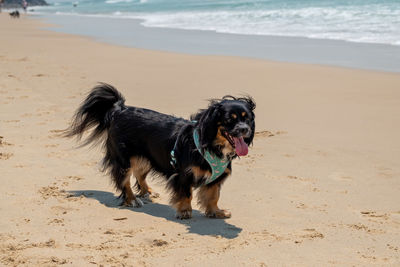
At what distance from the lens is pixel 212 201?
432cm

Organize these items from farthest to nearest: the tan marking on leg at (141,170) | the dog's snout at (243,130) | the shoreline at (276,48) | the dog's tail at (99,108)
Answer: the shoreline at (276,48)
the dog's tail at (99,108)
the tan marking on leg at (141,170)
the dog's snout at (243,130)

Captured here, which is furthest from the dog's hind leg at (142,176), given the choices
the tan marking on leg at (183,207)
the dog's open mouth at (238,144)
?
the dog's open mouth at (238,144)

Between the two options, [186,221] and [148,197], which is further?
[148,197]

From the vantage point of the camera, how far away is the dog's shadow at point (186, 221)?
159 inches

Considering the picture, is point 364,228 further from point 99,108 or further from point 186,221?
point 99,108

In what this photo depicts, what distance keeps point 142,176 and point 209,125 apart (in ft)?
3.78

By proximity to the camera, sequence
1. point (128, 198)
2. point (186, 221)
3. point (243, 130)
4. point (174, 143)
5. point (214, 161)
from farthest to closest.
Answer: point (128, 198) < point (174, 143) < point (186, 221) < point (214, 161) < point (243, 130)

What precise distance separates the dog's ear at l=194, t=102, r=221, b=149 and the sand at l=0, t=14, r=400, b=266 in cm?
65

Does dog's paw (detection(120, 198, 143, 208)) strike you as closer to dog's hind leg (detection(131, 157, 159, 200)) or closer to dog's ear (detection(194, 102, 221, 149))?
dog's hind leg (detection(131, 157, 159, 200))

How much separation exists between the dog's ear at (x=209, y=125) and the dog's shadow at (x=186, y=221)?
0.61 metres

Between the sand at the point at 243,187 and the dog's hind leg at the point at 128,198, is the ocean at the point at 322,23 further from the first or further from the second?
the dog's hind leg at the point at 128,198

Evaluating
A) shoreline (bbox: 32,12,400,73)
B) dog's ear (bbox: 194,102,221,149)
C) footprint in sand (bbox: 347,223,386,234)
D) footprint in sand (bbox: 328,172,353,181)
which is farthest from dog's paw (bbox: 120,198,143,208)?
shoreline (bbox: 32,12,400,73)

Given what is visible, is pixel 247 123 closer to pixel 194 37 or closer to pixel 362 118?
pixel 362 118

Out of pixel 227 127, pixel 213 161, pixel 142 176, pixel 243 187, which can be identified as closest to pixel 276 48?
pixel 243 187
